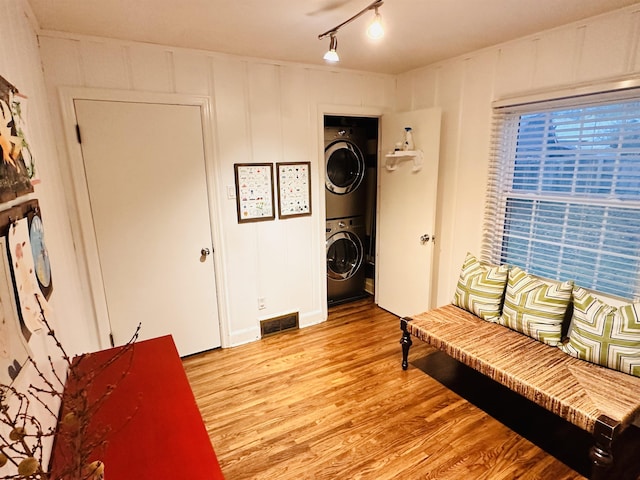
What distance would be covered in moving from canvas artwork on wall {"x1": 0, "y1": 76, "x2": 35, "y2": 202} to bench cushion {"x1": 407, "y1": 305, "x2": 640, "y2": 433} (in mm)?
2341

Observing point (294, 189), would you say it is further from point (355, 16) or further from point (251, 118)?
point (355, 16)

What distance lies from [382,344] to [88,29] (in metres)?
3.11

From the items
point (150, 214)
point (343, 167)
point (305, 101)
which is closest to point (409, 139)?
point (343, 167)

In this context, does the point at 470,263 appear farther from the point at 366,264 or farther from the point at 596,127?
the point at 366,264

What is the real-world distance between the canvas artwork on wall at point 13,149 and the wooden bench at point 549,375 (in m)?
2.34

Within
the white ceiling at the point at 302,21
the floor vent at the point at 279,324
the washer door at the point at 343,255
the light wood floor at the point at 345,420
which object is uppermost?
the white ceiling at the point at 302,21

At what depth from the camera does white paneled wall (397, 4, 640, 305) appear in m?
2.03

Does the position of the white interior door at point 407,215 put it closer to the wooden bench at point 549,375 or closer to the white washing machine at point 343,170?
the white washing machine at point 343,170

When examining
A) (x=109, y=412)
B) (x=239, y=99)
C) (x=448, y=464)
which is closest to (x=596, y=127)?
(x=448, y=464)

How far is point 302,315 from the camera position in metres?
3.43

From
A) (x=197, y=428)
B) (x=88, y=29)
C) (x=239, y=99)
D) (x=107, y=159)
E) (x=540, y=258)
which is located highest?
(x=88, y=29)

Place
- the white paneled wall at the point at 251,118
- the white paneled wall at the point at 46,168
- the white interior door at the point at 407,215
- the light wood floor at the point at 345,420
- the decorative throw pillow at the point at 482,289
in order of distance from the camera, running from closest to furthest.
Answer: the white paneled wall at the point at 46,168 < the light wood floor at the point at 345,420 < the white paneled wall at the point at 251,118 < the decorative throw pillow at the point at 482,289 < the white interior door at the point at 407,215

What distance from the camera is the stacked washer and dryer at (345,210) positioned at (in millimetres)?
3596

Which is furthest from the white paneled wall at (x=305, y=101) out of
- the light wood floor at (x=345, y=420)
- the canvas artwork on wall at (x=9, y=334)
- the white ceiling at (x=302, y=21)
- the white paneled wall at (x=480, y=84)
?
the canvas artwork on wall at (x=9, y=334)
